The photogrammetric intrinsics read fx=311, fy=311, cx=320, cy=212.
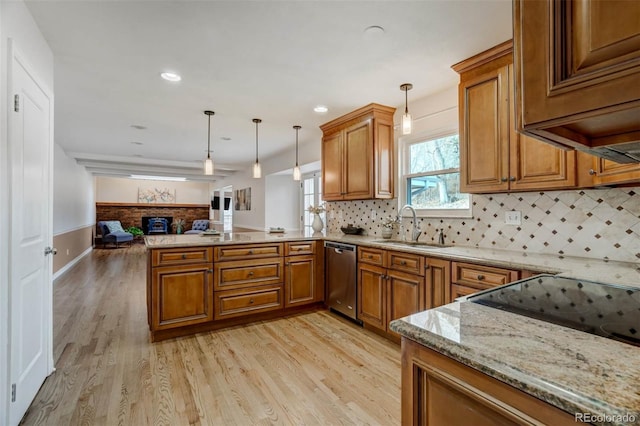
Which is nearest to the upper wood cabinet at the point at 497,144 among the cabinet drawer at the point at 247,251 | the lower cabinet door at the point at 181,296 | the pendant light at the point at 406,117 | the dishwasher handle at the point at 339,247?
the pendant light at the point at 406,117

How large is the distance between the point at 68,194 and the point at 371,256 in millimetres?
6837

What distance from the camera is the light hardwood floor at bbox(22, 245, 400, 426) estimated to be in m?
1.82

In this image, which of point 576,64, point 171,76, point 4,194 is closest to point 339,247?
point 171,76

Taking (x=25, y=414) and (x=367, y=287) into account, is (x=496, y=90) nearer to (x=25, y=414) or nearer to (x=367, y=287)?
(x=367, y=287)

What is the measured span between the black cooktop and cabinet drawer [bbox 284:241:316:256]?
2489 mm

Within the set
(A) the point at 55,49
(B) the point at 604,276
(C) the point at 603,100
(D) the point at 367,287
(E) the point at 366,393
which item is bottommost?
(E) the point at 366,393

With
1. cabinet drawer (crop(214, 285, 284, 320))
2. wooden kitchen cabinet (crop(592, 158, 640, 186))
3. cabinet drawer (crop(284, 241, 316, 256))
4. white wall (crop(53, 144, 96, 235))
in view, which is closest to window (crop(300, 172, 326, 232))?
cabinet drawer (crop(284, 241, 316, 256))

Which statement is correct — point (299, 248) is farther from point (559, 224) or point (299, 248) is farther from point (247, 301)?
point (559, 224)

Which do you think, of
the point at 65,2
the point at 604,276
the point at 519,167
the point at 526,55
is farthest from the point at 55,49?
the point at 604,276

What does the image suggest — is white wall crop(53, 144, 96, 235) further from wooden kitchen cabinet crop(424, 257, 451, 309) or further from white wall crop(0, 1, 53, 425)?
wooden kitchen cabinet crop(424, 257, 451, 309)

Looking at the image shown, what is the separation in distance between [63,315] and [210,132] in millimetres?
2918

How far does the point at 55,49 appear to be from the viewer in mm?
2287

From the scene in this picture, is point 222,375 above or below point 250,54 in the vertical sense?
below

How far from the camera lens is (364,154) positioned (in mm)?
3518
